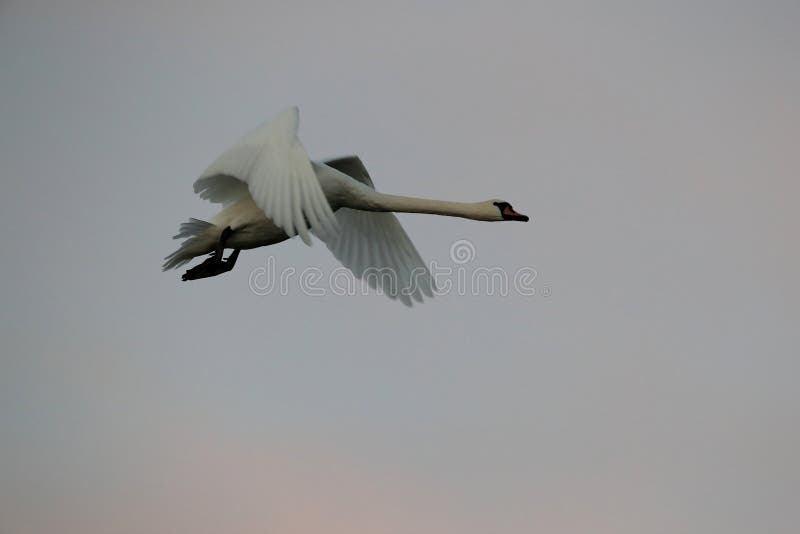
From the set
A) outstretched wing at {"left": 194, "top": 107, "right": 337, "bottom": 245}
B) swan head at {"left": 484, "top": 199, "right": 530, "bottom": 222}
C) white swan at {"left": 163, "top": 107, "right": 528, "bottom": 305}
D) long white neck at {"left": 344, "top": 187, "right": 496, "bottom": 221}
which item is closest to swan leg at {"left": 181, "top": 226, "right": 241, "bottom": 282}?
white swan at {"left": 163, "top": 107, "right": 528, "bottom": 305}

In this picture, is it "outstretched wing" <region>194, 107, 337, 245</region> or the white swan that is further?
the white swan

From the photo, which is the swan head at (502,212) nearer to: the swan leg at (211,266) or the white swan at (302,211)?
the white swan at (302,211)

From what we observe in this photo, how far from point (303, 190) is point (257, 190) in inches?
13.0

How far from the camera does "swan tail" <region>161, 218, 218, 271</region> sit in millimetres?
10320

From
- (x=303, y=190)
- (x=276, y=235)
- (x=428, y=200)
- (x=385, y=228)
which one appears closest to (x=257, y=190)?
(x=303, y=190)

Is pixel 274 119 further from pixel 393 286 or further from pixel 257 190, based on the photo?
pixel 393 286

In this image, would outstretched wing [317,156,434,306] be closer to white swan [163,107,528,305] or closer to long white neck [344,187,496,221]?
white swan [163,107,528,305]

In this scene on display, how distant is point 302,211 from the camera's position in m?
9.36

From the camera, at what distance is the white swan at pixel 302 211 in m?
9.28

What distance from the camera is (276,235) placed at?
10555mm

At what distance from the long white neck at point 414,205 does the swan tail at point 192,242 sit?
3.38 feet

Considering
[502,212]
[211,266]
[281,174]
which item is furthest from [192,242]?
[502,212]

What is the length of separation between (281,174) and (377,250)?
2.64 meters

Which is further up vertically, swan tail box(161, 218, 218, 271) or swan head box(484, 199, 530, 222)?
swan head box(484, 199, 530, 222)
